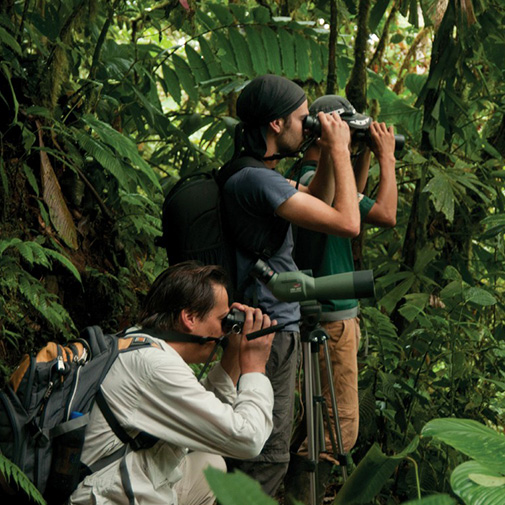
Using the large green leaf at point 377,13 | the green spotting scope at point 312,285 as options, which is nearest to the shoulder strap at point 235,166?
the green spotting scope at point 312,285

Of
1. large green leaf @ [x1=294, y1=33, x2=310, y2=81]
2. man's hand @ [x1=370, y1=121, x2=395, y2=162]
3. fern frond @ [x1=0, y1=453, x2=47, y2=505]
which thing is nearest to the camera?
fern frond @ [x1=0, y1=453, x2=47, y2=505]

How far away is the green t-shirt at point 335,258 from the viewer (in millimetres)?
3498

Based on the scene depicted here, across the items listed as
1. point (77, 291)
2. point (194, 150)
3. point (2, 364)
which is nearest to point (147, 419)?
point (2, 364)

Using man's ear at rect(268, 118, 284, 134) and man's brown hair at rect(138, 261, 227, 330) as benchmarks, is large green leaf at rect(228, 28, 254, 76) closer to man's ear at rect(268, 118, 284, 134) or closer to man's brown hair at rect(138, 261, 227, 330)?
man's ear at rect(268, 118, 284, 134)

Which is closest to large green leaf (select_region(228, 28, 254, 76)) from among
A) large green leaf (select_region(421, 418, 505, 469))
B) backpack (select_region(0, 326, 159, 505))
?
backpack (select_region(0, 326, 159, 505))

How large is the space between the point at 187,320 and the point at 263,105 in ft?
3.23

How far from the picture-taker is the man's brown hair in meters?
2.67

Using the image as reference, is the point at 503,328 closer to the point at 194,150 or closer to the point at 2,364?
the point at 194,150

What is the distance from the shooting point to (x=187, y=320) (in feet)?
8.75

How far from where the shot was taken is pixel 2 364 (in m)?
3.23

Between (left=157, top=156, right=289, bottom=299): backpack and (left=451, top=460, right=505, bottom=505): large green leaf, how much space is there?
1.78 metres

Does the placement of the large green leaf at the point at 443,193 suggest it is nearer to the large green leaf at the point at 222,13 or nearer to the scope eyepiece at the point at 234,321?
the large green leaf at the point at 222,13

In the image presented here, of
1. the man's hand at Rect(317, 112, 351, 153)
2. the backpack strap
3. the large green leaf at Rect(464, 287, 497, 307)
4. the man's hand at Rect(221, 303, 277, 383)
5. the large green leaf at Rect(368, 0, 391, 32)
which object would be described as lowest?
the large green leaf at Rect(464, 287, 497, 307)

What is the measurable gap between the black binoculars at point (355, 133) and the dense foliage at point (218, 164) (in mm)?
703
